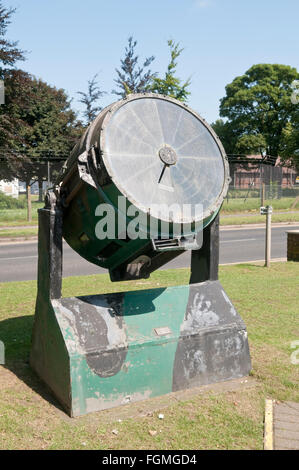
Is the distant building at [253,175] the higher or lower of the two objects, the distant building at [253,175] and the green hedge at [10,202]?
the higher

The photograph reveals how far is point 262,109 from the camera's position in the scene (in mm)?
45094

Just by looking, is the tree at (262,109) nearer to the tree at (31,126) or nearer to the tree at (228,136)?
the tree at (228,136)

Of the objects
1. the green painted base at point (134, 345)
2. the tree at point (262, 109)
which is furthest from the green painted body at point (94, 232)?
the tree at point (262, 109)

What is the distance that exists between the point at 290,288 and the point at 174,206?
16.8 ft

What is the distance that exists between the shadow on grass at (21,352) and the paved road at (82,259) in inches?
148

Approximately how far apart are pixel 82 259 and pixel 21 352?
24.1ft

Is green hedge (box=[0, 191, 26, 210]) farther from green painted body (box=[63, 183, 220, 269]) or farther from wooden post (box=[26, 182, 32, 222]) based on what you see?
green painted body (box=[63, 183, 220, 269])

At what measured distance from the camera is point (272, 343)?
17.7 ft

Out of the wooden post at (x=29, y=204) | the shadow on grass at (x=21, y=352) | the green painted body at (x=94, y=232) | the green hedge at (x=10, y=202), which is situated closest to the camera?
the green painted body at (x=94, y=232)

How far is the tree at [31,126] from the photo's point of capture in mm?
21875

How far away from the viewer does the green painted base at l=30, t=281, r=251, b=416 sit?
12.5ft

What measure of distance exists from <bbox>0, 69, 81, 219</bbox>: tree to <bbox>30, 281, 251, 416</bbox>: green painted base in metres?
16.6

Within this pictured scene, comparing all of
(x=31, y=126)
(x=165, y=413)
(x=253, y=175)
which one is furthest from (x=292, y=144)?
(x=165, y=413)
